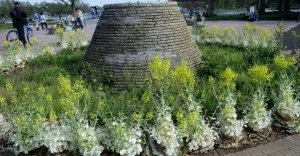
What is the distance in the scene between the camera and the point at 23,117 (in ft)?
11.1

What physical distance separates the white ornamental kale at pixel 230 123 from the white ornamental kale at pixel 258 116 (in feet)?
0.69

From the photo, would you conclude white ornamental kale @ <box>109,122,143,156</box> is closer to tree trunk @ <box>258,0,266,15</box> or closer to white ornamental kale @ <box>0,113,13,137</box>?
white ornamental kale @ <box>0,113,13,137</box>

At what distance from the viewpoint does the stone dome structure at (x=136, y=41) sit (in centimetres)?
566

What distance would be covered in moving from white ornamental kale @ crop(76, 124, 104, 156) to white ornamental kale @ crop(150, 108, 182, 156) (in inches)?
30.3

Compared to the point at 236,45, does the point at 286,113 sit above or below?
below

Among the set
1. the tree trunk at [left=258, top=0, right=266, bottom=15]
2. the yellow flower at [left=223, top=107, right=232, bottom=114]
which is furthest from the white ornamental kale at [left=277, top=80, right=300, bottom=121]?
the tree trunk at [left=258, top=0, right=266, bottom=15]

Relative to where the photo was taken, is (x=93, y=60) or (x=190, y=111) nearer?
(x=190, y=111)

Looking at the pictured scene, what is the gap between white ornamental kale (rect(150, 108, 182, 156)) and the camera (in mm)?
3305

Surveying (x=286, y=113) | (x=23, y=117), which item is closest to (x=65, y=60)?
(x=23, y=117)

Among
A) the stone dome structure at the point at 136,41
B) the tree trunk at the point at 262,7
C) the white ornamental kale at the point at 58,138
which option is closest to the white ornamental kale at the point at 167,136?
the white ornamental kale at the point at 58,138

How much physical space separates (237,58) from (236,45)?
2297 millimetres

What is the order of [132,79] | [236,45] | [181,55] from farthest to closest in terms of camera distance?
[236,45] < [181,55] < [132,79]

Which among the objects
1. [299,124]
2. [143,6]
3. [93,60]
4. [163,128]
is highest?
[143,6]

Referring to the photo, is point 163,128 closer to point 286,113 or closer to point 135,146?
point 135,146
